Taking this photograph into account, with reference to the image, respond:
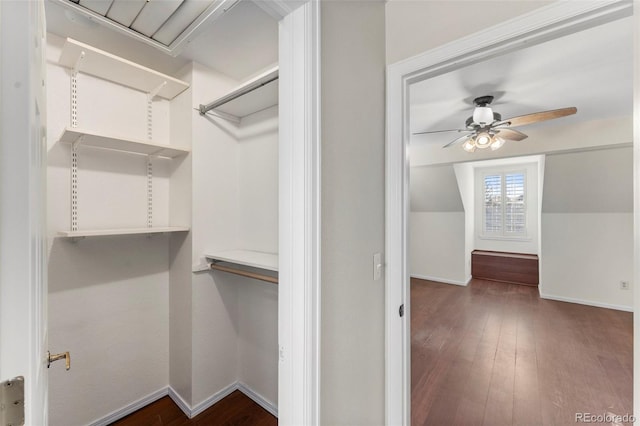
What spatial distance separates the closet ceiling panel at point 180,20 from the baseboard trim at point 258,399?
7.62ft

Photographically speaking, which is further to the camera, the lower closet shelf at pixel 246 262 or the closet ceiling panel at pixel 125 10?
the lower closet shelf at pixel 246 262

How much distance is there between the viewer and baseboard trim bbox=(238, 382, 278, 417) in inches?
76.1

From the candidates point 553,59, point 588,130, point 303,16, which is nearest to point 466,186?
point 588,130

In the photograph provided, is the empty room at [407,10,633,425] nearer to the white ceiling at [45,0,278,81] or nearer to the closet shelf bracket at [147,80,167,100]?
the white ceiling at [45,0,278,81]

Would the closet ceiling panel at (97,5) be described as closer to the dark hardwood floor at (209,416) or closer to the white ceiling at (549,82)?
the white ceiling at (549,82)

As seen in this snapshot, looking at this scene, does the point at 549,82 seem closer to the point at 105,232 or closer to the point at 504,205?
the point at 105,232

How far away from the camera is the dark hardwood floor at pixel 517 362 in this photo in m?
1.98

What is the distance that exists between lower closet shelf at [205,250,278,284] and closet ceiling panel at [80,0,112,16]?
1.36 metres

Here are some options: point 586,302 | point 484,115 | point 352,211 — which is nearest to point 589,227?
point 586,302

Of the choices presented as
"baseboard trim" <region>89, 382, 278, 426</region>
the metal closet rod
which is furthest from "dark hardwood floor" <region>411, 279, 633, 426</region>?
the metal closet rod

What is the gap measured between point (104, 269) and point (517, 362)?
11.4 ft

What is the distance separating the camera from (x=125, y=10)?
4.08 ft

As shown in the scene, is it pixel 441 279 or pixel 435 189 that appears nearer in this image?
pixel 435 189

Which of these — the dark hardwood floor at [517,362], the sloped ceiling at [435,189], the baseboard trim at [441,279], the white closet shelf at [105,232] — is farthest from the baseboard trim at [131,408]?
the baseboard trim at [441,279]
